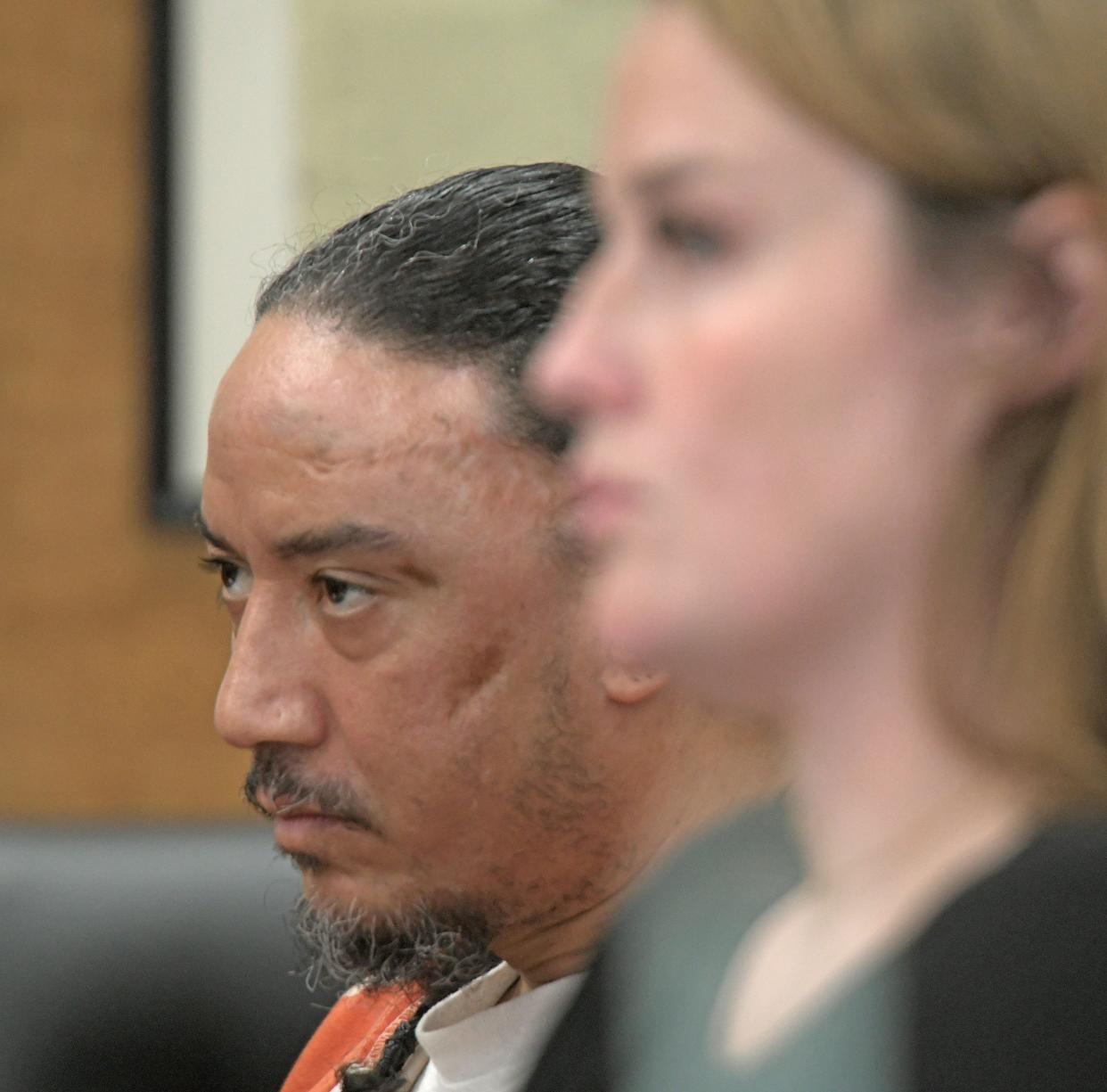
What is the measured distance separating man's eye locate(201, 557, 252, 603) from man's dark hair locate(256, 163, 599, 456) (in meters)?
0.14

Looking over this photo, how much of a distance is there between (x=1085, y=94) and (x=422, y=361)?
24.4 inches

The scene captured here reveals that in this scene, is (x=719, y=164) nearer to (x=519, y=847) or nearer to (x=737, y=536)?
(x=737, y=536)

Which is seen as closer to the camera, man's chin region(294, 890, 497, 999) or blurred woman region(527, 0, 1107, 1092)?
blurred woman region(527, 0, 1107, 1092)

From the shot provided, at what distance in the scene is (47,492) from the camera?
2301 millimetres

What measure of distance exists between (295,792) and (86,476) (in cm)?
139

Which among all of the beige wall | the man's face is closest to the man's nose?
the man's face

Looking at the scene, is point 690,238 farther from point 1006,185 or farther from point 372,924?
point 372,924

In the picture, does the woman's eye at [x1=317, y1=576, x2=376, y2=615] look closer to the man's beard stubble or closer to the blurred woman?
the man's beard stubble

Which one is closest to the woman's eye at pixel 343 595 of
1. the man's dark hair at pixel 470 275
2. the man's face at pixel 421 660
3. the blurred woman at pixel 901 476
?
the man's face at pixel 421 660

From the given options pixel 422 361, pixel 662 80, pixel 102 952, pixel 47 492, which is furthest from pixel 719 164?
pixel 47 492

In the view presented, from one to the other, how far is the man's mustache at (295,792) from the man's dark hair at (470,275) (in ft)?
0.66

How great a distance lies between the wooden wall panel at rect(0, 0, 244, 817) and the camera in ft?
7.48

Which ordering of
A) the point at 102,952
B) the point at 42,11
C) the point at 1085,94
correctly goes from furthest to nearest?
the point at 42,11
the point at 102,952
the point at 1085,94

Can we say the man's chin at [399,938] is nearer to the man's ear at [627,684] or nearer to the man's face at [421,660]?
the man's face at [421,660]
